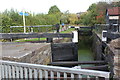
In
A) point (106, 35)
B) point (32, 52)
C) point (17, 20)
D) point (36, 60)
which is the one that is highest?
point (17, 20)

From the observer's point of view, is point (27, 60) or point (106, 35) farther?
point (106, 35)

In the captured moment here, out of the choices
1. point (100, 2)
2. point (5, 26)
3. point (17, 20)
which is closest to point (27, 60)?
point (5, 26)

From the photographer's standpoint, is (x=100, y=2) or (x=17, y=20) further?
(x=100, y=2)

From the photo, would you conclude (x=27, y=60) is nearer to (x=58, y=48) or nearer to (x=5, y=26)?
(x=58, y=48)

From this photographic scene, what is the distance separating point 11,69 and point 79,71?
1.10 meters

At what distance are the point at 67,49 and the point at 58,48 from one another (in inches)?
14.5

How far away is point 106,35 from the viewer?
218 inches

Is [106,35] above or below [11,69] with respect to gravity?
above

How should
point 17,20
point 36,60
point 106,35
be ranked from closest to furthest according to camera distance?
point 36,60 → point 106,35 → point 17,20

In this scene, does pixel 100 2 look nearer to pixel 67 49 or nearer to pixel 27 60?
pixel 67 49

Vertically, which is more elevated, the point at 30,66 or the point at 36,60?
the point at 30,66

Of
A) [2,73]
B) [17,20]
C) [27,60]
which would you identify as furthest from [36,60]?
[17,20]

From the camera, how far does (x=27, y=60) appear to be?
324 centimetres

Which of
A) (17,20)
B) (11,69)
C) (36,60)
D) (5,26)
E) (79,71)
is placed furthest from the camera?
(17,20)
